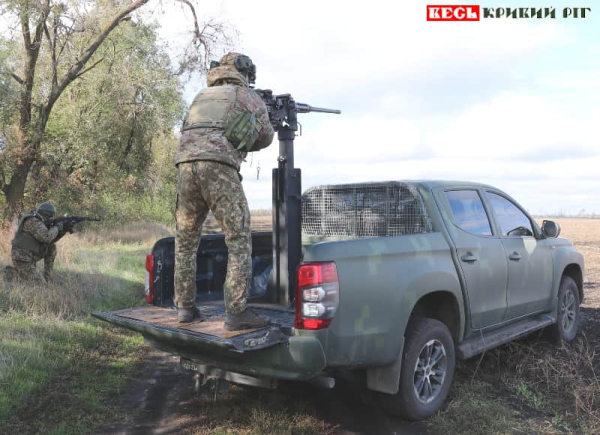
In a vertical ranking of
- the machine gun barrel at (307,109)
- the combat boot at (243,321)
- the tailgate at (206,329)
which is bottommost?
the tailgate at (206,329)

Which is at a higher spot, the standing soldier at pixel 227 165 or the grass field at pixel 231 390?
the standing soldier at pixel 227 165

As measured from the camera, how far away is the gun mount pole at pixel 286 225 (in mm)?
4566

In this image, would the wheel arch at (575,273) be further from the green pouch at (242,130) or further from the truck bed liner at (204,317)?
the green pouch at (242,130)

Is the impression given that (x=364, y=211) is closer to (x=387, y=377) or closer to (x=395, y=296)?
(x=395, y=296)

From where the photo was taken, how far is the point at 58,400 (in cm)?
447

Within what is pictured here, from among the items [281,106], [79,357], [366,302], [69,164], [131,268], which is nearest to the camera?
[366,302]

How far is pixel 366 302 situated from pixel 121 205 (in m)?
20.4

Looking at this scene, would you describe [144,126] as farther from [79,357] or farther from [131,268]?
[79,357]

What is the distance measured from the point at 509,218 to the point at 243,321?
307 centimetres

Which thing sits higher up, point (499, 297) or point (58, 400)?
point (499, 297)

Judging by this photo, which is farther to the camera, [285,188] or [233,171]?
[285,188]

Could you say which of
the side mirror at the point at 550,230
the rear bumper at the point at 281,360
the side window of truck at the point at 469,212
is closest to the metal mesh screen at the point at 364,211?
the side window of truck at the point at 469,212

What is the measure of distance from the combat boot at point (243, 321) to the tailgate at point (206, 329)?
6 cm

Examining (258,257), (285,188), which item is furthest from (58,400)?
(285,188)
